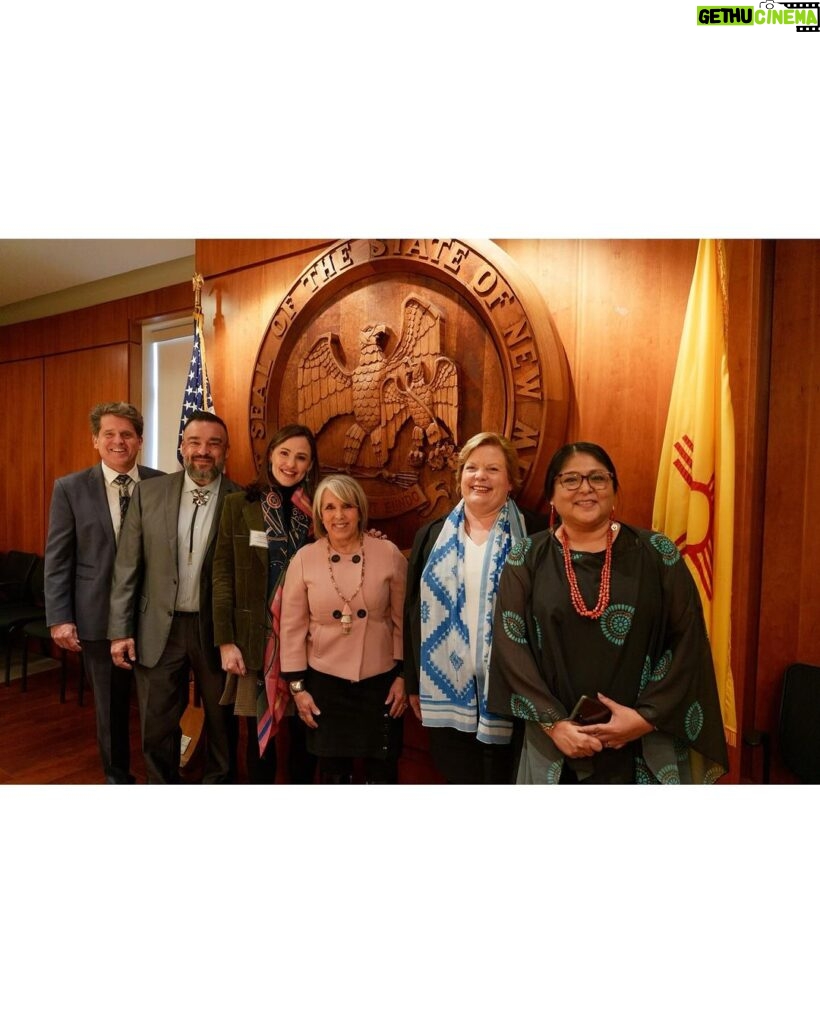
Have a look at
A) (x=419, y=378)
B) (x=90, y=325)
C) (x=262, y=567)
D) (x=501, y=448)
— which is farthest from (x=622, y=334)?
(x=90, y=325)

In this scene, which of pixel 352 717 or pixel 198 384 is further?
pixel 198 384

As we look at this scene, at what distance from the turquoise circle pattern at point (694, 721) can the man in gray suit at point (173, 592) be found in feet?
4.92

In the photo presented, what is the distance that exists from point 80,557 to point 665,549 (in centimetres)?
207

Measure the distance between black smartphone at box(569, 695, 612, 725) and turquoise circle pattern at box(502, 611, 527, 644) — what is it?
20 centimetres

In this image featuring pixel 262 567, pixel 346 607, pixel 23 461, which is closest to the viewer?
pixel 346 607

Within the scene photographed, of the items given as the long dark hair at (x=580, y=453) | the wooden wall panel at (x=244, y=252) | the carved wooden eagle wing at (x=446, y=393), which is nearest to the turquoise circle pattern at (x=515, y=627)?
the long dark hair at (x=580, y=453)

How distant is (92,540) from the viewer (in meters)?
2.11

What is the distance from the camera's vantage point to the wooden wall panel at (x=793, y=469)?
1.71 metres

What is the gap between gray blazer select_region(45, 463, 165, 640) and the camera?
6.89 feet

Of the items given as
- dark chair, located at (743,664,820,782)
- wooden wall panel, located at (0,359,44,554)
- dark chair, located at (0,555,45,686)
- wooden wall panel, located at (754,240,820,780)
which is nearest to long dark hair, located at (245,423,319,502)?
wooden wall panel, located at (754,240,820,780)

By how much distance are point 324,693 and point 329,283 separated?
1.51 meters

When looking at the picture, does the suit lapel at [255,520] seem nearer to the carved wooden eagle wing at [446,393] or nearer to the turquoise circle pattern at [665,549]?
the carved wooden eagle wing at [446,393]

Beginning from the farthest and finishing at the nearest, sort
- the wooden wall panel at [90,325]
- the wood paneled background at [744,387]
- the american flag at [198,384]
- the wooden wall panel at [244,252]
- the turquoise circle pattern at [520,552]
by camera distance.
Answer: the wooden wall panel at [90,325] < the american flag at [198,384] < the wooden wall panel at [244,252] < the wood paneled background at [744,387] < the turquoise circle pattern at [520,552]
